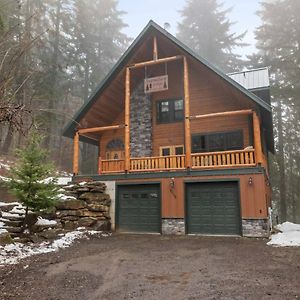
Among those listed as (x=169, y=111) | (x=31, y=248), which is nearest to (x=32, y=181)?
(x=31, y=248)

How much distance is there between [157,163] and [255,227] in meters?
5.38

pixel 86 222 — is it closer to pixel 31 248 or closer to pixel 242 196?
pixel 31 248

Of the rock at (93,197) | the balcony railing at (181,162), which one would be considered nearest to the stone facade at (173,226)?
the balcony railing at (181,162)

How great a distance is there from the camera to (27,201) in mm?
10867

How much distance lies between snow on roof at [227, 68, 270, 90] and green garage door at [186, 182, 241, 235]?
5876mm

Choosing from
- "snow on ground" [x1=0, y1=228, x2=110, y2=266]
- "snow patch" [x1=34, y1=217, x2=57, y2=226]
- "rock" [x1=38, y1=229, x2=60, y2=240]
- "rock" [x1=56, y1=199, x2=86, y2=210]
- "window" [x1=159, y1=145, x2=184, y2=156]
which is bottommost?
"snow on ground" [x1=0, y1=228, x2=110, y2=266]

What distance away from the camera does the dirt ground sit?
18.0 feet

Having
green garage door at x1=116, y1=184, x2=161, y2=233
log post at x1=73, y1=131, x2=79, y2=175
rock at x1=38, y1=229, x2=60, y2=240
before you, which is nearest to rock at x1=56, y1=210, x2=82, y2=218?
rock at x1=38, y1=229, x2=60, y2=240

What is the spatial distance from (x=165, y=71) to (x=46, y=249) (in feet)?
38.5

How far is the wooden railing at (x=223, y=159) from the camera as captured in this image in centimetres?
1322

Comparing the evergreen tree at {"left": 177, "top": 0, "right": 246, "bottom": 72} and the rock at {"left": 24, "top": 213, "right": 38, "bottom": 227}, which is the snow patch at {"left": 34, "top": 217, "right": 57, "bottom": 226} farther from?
the evergreen tree at {"left": 177, "top": 0, "right": 246, "bottom": 72}

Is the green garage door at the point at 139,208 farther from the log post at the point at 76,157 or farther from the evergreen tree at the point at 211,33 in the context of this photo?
the evergreen tree at the point at 211,33

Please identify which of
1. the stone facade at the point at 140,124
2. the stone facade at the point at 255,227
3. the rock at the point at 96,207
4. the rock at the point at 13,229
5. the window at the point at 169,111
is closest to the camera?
the rock at the point at 13,229

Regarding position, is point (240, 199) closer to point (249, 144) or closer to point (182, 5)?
point (249, 144)
